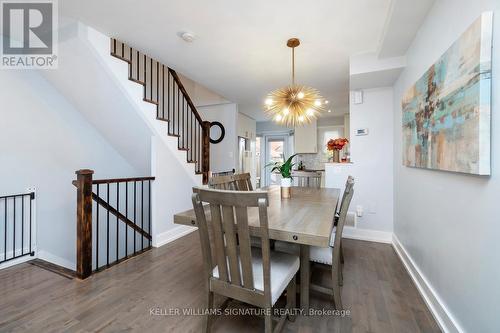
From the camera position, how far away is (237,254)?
123 centimetres

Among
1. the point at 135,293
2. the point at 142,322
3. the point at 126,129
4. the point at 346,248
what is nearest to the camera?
the point at 142,322

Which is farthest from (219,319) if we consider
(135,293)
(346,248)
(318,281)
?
(346,248)

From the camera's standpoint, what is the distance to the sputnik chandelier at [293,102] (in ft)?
8.04

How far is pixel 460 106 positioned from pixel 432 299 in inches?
56.2

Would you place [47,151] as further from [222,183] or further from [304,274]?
[304,274]

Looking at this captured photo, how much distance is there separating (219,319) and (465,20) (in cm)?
250

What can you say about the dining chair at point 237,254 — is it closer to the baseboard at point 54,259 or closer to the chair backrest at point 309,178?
the chair backrest at point 309,178

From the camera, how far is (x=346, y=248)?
9.56 feet

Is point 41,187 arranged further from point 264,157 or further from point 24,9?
point 264,157

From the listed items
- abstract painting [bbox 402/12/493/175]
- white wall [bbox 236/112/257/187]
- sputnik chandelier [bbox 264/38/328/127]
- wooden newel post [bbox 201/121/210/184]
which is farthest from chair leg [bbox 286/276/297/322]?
white wall [bbox 236/112/257/187]

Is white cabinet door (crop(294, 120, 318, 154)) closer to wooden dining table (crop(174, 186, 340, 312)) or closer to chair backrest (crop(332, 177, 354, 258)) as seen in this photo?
wooden dining table (crop(174, 186, 340, 312))

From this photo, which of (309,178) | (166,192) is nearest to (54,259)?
(166,192)

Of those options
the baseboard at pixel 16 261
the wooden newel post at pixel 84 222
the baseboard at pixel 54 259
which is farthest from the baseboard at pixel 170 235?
the baseboard at pixel 16 261

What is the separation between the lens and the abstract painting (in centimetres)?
107
